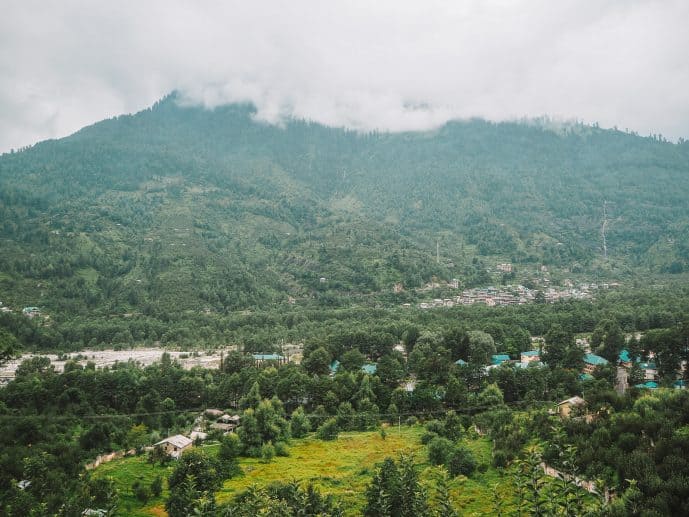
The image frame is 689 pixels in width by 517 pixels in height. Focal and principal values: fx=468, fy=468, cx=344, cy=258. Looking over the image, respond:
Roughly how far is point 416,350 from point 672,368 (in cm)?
2436

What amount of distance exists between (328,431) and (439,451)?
35.1 feet

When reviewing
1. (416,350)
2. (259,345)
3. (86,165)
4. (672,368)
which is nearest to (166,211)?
(86,165)

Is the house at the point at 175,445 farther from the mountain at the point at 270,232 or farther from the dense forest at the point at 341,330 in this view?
the mountain at the point at 270,232

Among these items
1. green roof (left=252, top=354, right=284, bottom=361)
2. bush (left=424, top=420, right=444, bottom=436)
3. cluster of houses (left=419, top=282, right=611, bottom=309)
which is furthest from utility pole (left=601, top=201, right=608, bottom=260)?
bush (left=424, top=420, right=444, bottom=436)

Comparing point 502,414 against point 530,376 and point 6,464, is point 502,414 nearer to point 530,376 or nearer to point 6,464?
point 530,376

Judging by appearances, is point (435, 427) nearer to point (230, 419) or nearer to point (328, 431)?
point (328, 431)

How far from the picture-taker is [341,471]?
105 feet

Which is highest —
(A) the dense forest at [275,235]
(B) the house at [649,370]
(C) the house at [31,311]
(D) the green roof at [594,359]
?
(A) the dense forest at [275,235]

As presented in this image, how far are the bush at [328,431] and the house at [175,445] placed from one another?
35.0 feet

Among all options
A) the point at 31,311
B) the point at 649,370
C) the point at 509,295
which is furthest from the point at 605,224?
the point at 31,311

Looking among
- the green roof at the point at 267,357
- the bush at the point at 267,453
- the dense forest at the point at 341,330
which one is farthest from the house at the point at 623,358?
the green roof at the point at 267,357

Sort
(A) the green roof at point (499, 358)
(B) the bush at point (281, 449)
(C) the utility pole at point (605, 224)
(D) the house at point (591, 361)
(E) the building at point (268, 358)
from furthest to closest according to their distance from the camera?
(C) the utility pole at point (605, 224) < (E) the building at point (268, 358) < (A) the green roof at point (499, 358) < (D) the house at point (591, 361) < (B) the bush at point (281, 449)

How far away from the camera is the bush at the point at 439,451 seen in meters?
32.2

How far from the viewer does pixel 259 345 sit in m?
68.2
